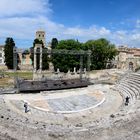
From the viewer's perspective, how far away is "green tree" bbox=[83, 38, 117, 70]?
177 feet

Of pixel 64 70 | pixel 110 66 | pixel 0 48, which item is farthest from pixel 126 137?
pixel 0 48

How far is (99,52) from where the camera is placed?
5412 cm

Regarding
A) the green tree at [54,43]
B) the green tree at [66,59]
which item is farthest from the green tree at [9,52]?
the green tree at [66,59]

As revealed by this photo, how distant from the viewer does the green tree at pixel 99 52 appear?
54.0 m

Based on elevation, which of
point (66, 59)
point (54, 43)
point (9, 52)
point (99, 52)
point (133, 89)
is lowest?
Result: point (133, 89)

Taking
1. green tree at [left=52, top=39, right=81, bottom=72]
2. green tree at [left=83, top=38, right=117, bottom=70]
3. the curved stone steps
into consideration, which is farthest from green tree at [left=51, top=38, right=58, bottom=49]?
the curved stone steps

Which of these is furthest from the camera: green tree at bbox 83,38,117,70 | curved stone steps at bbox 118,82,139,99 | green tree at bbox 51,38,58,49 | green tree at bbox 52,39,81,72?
green tree at bbox 51,38,58,49

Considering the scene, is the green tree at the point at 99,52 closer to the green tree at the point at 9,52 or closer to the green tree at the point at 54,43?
the green tree at the point at 54,43

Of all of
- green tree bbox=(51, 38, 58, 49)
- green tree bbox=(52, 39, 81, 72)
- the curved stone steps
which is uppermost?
green tree bbox=(51, 38, 58, 49)

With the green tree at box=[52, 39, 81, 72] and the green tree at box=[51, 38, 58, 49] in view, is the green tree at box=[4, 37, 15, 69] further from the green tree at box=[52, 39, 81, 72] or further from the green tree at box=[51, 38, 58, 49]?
the green tree at box=[52, 39, 81, 72]

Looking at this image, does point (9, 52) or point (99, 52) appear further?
point (9, 52)

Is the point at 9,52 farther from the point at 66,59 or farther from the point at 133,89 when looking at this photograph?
the point at 133,89

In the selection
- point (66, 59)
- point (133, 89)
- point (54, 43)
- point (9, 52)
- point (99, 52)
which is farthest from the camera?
point (54, 43)

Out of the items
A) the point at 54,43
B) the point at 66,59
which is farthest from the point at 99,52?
the point at 54,43
